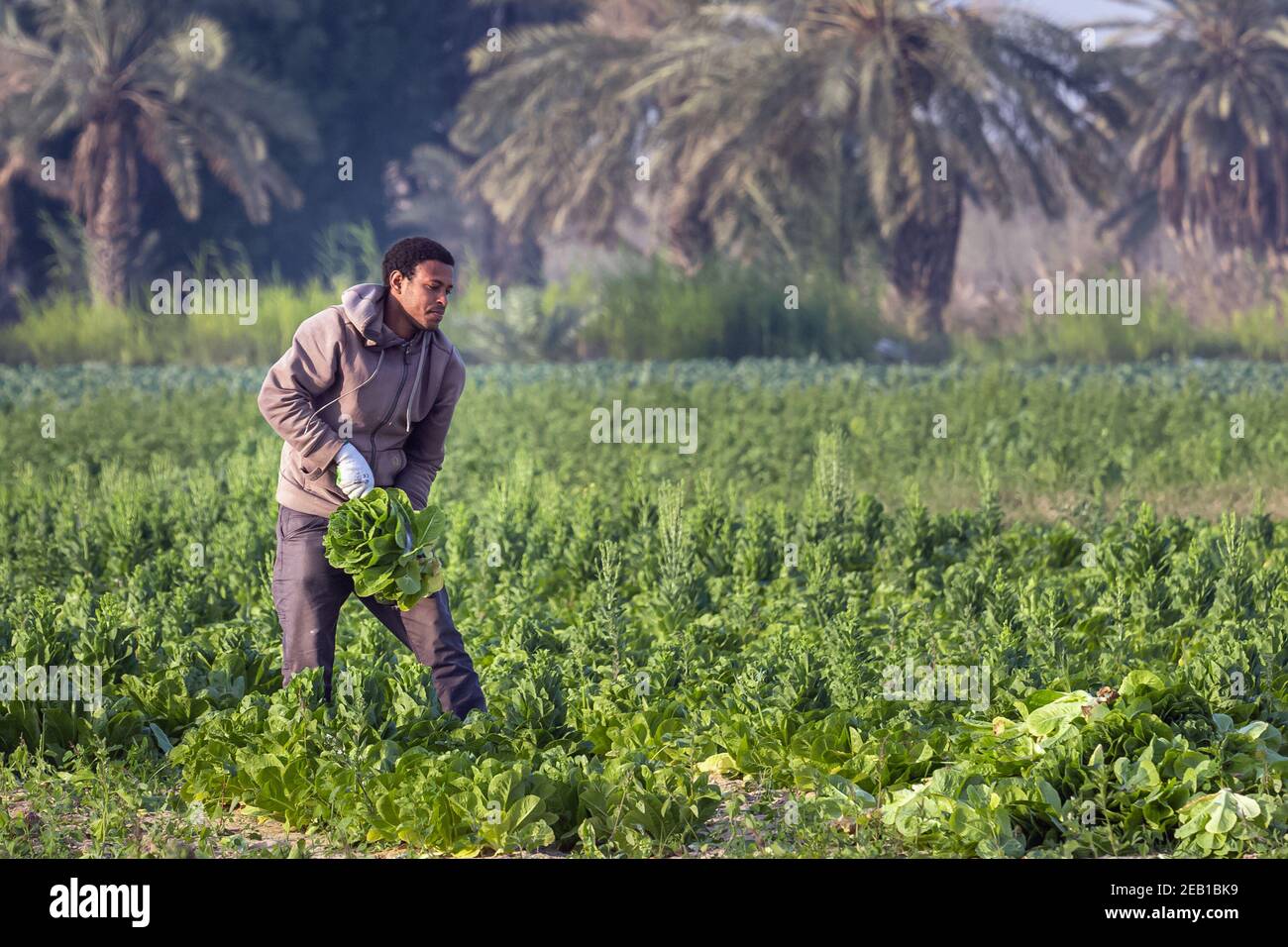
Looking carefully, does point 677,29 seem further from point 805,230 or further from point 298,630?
point 298,630

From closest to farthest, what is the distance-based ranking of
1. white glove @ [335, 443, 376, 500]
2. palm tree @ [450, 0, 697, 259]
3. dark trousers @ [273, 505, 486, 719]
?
white glove @ [335, 443, 376, 500] < dark trousers @ [273, 505, 486, 719] < palm tree @ [450, 0, 697, 259]

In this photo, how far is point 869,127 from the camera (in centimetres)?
2784

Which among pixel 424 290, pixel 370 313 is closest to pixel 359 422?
pixel 370 313

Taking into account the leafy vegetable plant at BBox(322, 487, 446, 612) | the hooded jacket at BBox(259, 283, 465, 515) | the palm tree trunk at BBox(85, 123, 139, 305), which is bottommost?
the leafy vegetable plant at BBox(322, 487, 446, 612)

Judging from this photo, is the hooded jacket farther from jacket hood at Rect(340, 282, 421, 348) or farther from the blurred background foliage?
the blurred background foliage

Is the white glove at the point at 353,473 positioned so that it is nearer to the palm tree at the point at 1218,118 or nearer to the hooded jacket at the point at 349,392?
the hooded jacket at the point at 349,392

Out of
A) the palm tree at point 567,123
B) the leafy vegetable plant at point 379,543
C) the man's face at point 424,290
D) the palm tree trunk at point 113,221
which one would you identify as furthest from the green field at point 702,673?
the palm tree trunk at point 113,221

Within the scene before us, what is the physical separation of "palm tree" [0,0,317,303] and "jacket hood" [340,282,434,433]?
90.5ft

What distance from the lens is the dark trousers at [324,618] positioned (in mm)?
6152

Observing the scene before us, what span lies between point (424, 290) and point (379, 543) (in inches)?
33.5

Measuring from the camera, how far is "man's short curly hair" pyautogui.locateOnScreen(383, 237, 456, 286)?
6.03m

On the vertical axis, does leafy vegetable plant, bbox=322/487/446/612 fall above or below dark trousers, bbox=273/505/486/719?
above

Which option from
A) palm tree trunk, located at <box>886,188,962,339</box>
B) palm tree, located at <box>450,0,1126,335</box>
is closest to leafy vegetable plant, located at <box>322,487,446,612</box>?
palm tree, located at <box>450,0,1126,335</box>

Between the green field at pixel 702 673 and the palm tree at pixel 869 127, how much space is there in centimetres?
1520
